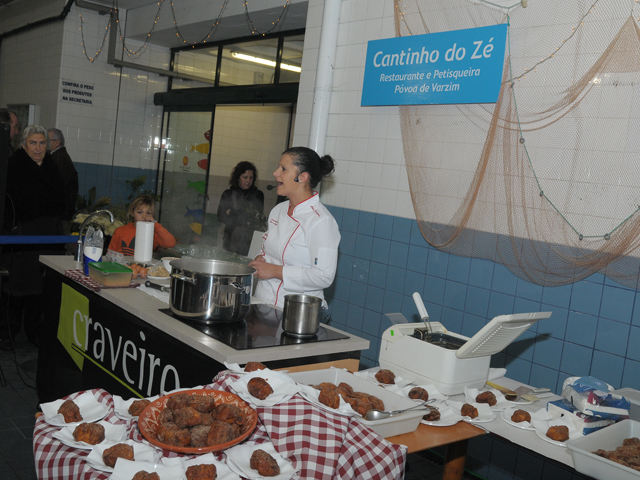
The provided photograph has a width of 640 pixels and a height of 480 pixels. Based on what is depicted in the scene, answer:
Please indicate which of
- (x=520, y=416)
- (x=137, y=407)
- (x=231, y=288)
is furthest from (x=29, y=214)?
(x=520, y=416)

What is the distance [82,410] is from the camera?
1611 mm

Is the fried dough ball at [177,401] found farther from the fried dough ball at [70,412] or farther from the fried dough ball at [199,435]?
the fried dough ball at [70,412]

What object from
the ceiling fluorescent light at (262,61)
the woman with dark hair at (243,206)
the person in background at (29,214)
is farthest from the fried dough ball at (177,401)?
the ceiling fluorescent light at (262,61)

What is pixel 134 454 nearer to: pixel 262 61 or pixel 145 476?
pixel 145 476

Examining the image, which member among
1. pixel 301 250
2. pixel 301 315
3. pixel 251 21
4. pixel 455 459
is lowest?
pixel 455 459

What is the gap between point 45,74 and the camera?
7.86m

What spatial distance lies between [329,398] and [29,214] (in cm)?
364

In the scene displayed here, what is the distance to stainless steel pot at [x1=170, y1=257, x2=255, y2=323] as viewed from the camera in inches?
92.6

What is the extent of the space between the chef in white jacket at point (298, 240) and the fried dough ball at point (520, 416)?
1174 millimetres

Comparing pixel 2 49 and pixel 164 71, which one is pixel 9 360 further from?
pixel 2 49

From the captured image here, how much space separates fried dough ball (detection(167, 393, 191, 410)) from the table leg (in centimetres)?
116

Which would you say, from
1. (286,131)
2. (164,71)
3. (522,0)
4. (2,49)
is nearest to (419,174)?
(522,0)

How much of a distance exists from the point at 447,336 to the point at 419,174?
1.63 m

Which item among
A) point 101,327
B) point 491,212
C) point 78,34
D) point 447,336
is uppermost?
point 78,34
